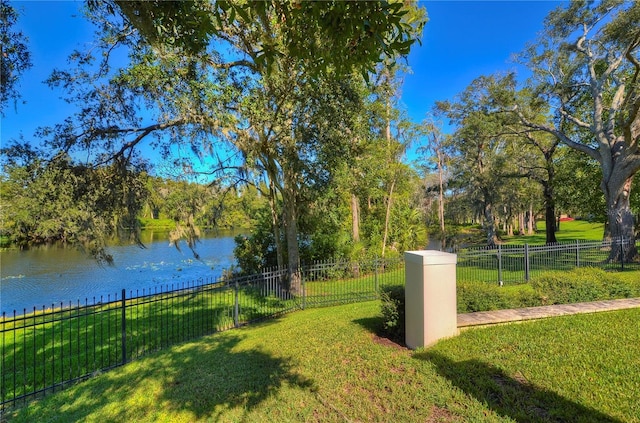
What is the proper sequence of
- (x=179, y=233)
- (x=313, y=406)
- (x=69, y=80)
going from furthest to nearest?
(x=179, y=233), (x=69, y=80), (x=313, y=406)

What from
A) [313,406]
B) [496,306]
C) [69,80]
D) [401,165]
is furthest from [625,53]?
[69,80]

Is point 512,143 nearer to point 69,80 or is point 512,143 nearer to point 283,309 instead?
point 283,309

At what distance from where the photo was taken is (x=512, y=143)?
27672 millimetres

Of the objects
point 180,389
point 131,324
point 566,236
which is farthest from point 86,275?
point 566,236

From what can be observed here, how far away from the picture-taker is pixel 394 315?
523 centimetres

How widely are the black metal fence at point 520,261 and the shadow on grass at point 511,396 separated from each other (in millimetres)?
7659

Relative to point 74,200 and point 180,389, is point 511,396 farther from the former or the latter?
point 74,200

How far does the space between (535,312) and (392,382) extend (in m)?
3.12

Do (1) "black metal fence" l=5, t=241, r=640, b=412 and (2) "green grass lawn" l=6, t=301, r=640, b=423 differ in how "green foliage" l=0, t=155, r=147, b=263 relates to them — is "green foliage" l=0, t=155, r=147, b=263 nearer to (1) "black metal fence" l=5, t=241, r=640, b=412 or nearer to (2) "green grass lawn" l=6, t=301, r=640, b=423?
(1) "black metal fence" l=5, t=241, r=640, b=412

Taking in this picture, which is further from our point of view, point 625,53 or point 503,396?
point 625,53

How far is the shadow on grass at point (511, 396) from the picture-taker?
2.83 metres

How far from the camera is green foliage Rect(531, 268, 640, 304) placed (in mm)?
6273

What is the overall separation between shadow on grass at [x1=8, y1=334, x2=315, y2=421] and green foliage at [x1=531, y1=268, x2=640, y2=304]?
496cm

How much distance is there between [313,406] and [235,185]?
9.38 metres
